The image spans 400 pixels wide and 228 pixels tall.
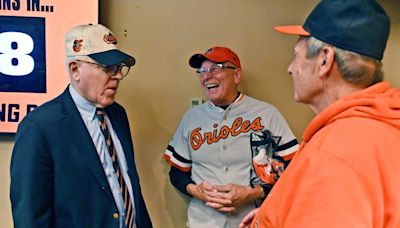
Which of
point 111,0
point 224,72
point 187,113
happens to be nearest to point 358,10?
point 224,72

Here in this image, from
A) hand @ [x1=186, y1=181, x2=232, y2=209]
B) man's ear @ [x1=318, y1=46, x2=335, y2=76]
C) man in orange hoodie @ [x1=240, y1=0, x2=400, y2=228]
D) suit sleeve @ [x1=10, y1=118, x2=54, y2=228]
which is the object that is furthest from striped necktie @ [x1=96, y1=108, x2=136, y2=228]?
man's ear @ [x1=318, y1=46, x2=335, y2=76]

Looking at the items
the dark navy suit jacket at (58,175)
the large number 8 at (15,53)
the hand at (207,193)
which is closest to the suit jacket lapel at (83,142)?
the dark navy suit jacket at (58,175)

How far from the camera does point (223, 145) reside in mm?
1822

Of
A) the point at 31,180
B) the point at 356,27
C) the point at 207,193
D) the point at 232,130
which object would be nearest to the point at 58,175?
the point at 31,180

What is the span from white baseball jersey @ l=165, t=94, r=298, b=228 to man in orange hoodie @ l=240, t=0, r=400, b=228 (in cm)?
82

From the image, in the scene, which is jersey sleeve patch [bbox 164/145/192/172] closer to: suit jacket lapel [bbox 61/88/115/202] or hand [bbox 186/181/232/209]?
hand [bbox 186/181/232/209]

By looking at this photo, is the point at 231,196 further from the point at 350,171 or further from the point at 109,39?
the point at 350,171

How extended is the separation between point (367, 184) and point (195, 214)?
1.24 meters

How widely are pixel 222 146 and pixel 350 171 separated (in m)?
1.08

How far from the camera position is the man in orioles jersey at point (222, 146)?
179 centimetres

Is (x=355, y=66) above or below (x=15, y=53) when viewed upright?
above

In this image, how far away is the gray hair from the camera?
0.89 metres

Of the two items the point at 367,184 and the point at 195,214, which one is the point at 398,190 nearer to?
the point at 367,184

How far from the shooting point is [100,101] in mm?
1516
